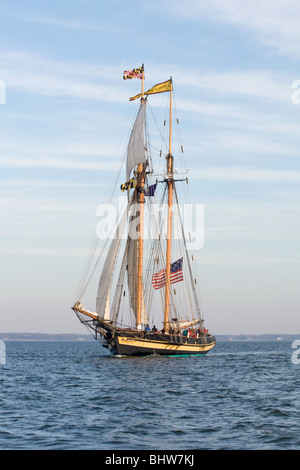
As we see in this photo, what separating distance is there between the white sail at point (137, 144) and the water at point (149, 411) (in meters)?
29.5

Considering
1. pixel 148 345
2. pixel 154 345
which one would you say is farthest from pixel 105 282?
pixel 154 345

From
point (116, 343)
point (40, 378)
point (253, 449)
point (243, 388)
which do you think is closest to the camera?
point (253, 449)

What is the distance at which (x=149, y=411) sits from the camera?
30859mm

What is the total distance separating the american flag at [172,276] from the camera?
67.5m

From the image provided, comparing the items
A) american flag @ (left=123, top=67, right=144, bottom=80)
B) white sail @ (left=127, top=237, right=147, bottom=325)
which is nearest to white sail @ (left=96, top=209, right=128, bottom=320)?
white sail @ (left=127, top=237, right=147, bottom=325)

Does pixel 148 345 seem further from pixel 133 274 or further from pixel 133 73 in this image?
pixel 133 73

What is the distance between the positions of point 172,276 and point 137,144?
1576 centimetres

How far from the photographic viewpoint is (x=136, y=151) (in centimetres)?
7406

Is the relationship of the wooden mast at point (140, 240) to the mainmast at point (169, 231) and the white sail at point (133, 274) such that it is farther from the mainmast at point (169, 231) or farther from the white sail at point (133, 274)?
the mainmast at point (169, 231)

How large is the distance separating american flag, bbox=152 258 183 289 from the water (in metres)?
16.7
